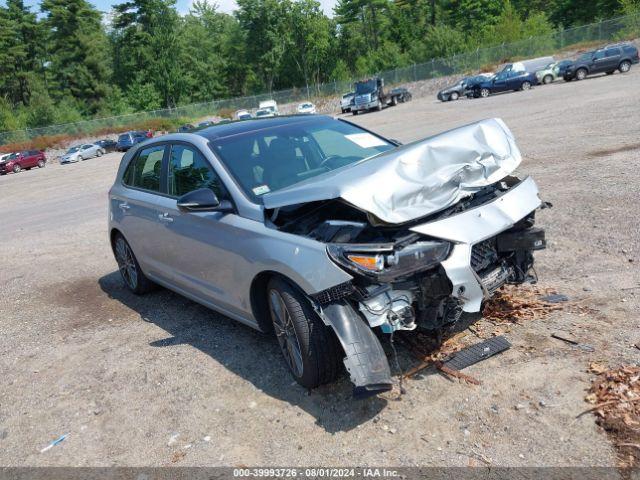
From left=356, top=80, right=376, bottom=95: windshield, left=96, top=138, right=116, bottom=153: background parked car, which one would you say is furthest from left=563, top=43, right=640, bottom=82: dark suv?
left=96, top=138, right=116, bottom=153: background parked car

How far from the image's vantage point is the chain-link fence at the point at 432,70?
5247 cm

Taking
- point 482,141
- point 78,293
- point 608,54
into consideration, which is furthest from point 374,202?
point 608,54

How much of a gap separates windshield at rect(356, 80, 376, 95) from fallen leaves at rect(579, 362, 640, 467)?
43.8 meters

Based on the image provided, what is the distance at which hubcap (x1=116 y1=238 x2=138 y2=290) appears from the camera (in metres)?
6.47

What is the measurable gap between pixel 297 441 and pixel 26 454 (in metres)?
1.84

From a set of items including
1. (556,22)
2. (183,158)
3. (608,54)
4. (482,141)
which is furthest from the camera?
(556,22)

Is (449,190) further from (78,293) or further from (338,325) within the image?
(78,293)

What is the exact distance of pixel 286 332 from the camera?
4027 millimetres

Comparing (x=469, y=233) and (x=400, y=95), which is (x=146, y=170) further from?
(x=400, y=95)

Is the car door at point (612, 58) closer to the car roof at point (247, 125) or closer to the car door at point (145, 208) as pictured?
the car roof at point (247, 125)

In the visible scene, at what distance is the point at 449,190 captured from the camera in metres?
3.88

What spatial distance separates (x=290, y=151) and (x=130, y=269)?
9.00 feet

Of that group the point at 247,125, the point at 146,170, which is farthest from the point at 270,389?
the point at 146,170

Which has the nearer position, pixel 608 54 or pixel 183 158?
pixel 183 158
